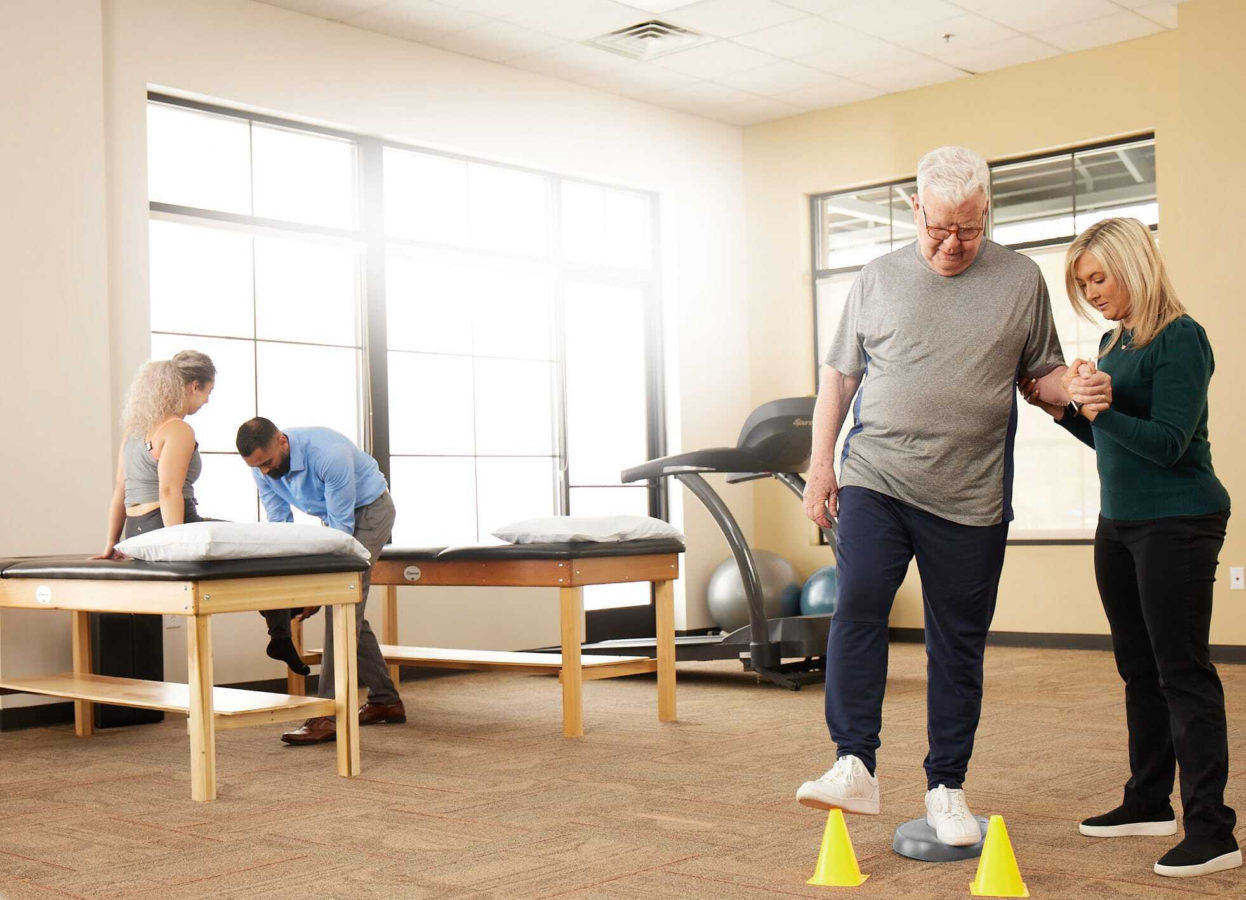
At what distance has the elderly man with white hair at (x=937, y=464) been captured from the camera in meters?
2.65

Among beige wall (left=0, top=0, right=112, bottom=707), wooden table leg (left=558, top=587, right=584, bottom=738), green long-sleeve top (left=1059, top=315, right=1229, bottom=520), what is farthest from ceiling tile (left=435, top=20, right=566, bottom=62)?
green long-sleeve top (left=1059, top=315, right=1229, bottom=520)

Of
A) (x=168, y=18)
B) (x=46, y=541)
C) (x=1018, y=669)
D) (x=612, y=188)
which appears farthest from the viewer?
(x=612, y=188)

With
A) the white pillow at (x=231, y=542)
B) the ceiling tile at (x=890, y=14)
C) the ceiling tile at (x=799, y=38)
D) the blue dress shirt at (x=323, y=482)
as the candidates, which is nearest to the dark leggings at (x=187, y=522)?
the blue dress shirt at (x=323, y=482)

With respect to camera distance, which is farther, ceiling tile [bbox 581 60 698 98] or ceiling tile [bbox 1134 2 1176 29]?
ceiling tile [bbox 581 60 698 98]

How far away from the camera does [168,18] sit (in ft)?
18.9

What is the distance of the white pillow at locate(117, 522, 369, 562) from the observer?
365 cm

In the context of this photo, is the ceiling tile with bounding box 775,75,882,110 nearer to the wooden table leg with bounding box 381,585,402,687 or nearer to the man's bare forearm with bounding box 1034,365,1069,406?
the wooden table leg with bounding box 381,585,402,687

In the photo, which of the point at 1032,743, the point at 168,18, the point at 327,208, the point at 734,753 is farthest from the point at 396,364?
the point at 1032,743

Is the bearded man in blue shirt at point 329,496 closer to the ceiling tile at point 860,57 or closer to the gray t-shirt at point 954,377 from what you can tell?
the gray t-shirt at point 954,377

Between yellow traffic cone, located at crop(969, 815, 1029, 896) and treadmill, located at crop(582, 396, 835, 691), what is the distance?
334 cm

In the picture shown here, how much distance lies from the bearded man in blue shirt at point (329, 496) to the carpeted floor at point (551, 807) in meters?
0.14

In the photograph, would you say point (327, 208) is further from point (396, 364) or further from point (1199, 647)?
point (1199, 647)

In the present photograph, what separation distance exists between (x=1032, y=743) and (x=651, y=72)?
4.47 metres

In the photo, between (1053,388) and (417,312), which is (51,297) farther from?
(1053,388)
